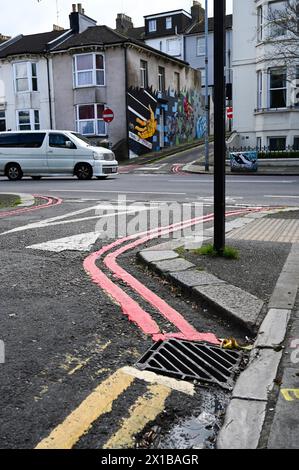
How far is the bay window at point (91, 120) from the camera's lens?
109 feet

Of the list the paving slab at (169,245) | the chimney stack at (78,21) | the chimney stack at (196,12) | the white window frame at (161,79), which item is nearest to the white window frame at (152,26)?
the chimney stack at (196,12)

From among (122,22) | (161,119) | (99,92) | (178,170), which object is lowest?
(178,170)

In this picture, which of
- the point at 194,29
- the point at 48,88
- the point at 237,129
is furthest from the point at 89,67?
the point at 194,29

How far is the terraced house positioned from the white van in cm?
1165

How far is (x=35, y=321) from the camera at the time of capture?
4.16 metres

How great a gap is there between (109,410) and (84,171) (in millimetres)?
18325

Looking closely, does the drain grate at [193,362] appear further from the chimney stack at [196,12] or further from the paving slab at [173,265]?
the chimney stack at [196,12]

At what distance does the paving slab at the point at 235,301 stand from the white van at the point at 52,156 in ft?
52.5

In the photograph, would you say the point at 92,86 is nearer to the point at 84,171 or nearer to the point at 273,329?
the point at 84,171

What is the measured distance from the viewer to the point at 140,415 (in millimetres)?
2809

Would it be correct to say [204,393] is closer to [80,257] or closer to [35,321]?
[35,321]

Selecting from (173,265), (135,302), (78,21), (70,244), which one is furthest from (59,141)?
(78,21)

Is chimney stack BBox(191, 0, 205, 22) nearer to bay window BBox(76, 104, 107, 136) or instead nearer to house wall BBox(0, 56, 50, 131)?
house wall BBox(0, 56, 50, 131)

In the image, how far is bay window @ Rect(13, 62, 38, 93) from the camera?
34938 millimetres
